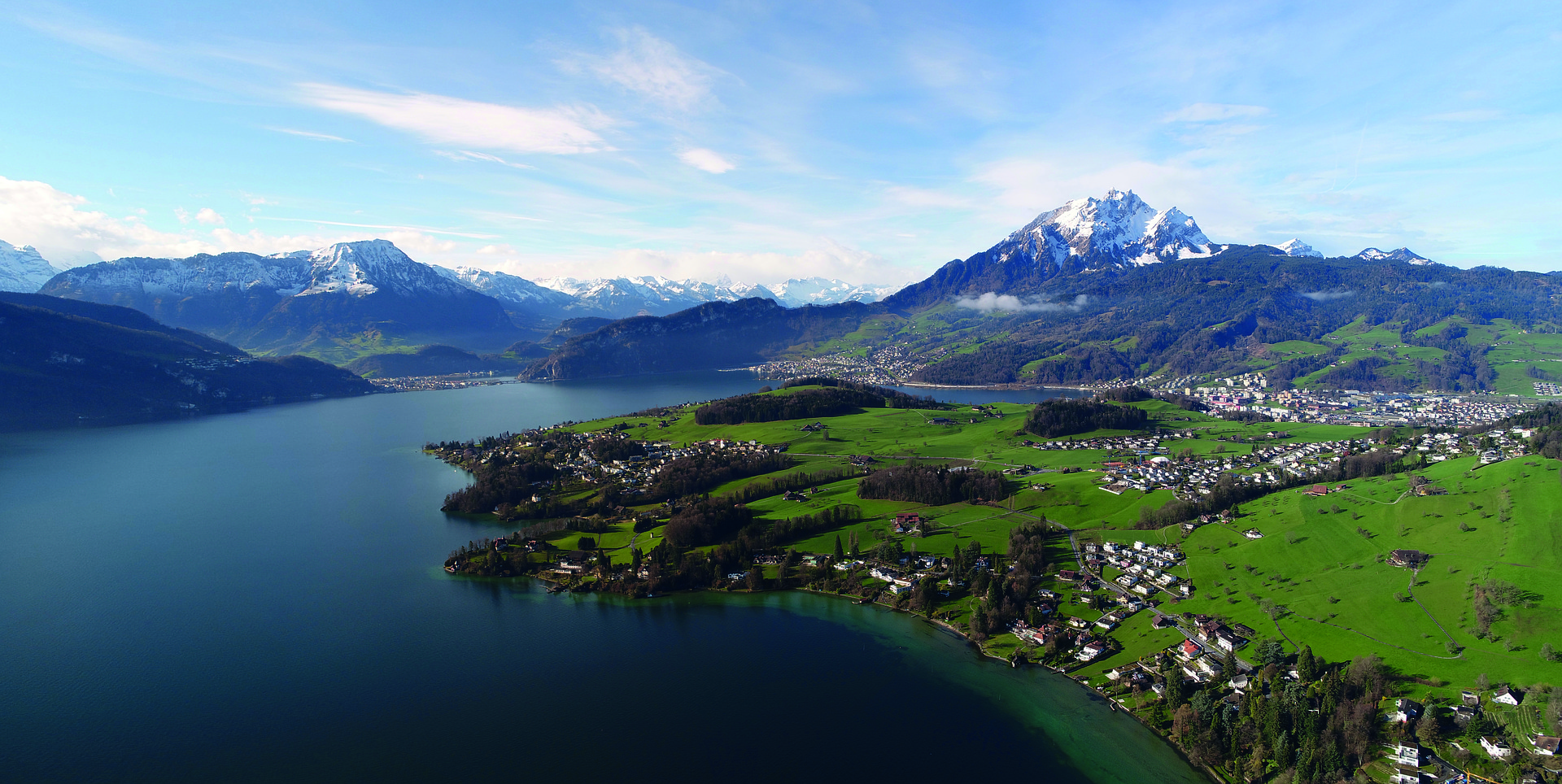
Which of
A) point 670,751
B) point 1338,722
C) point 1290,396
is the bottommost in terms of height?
point 670,751

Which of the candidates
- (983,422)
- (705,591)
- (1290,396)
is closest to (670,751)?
(705,591)

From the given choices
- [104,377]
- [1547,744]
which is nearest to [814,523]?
[1547,744]

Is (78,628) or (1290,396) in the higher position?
(1290,396)

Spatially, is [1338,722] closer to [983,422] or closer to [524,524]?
[524,524]

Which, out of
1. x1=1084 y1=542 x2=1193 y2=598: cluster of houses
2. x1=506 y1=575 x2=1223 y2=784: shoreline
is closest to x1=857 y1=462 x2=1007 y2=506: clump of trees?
x1=1084 y1=542 x2=1193 y2=598: cluster of houses

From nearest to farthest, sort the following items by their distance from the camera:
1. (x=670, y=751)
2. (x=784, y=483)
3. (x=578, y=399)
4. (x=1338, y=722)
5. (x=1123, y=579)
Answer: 1. (x=1338, y=722)
2. (x=670, y=751)
3. (x=1123, y=579)
4. (x=784, y=483)
5. (x=578, y=399)

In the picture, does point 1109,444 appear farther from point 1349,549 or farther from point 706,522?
point 706,522

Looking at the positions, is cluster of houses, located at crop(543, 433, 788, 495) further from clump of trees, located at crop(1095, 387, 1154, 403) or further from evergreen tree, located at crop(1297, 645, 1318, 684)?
clump of trees, located at crop(1095, 387, 1154, 403)
